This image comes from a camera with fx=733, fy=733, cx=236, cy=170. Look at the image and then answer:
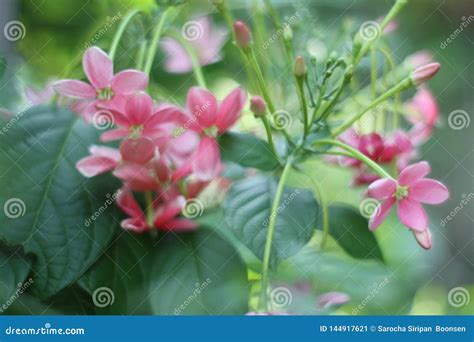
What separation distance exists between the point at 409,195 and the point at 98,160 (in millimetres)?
372

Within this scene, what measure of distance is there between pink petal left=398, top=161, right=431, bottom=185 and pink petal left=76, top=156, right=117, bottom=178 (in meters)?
0.34

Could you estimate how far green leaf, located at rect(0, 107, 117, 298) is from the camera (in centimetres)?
84

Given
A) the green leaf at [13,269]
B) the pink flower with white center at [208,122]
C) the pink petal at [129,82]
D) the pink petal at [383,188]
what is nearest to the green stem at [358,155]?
the pink petal at [383,188]

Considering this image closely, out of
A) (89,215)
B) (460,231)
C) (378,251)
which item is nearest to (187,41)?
(89,215)

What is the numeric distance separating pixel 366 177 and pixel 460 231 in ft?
0.78

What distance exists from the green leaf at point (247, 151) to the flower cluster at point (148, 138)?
0.02m

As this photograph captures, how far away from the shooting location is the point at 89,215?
2.82ft

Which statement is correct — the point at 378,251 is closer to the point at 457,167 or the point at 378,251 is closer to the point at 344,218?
the point at 344,218

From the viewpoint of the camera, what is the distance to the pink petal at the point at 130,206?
0.86 metres

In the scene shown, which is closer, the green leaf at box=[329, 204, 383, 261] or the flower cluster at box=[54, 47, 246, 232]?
the flower cluster at box=[54, 47, 246, 232]

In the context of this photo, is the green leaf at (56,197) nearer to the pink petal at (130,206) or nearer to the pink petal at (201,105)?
the pink petal at (130,206)

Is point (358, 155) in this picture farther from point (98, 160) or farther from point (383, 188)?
point (98, 160)

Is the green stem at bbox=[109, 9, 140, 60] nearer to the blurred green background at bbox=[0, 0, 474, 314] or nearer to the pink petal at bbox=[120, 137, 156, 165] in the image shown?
the blurred green background at bbox=[0, 0, 474, 314]

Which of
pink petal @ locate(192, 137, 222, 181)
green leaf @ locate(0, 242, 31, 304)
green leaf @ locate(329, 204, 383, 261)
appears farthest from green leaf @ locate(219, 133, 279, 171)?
green leaf @ locate(0, 242, 31, 304)
